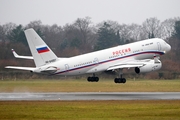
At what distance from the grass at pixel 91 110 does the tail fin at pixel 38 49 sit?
16.5 meters

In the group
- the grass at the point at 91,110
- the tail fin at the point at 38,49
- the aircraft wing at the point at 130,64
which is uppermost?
the tail fin at the point at 38,49

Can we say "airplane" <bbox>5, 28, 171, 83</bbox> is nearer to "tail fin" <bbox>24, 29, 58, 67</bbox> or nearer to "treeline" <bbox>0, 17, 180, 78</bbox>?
"tail fin" <bbox>24, 29, 58, 67</bbox>

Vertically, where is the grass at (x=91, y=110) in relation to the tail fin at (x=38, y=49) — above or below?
below

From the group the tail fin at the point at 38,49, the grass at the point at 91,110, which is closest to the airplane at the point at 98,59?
the tail fin at the point at 38,49

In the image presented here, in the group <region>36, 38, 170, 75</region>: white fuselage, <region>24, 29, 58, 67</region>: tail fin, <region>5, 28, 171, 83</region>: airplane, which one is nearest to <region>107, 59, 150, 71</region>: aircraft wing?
<region>5, 28, 171, 83</region>: airplane

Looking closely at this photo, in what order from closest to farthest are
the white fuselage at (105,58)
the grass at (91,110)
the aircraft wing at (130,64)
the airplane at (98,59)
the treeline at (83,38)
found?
the grass at (91,110) < the airplane at (98,59) < the white fuselage at (105,58) < the aircraft wing at (130,64) < the treeline at (83,38)

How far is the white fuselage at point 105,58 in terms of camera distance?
2611 inches

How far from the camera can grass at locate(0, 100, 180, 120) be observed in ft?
123

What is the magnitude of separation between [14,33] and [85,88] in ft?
228

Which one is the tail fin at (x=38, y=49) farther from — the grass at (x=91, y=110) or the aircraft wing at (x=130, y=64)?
the grass at (x=91, y=110)

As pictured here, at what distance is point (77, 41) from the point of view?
136 metres

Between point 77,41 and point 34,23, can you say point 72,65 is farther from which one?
point 34,23

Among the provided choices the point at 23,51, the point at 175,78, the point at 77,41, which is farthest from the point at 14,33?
the point at 175,78

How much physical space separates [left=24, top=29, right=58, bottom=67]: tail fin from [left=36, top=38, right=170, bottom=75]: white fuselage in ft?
2.46
